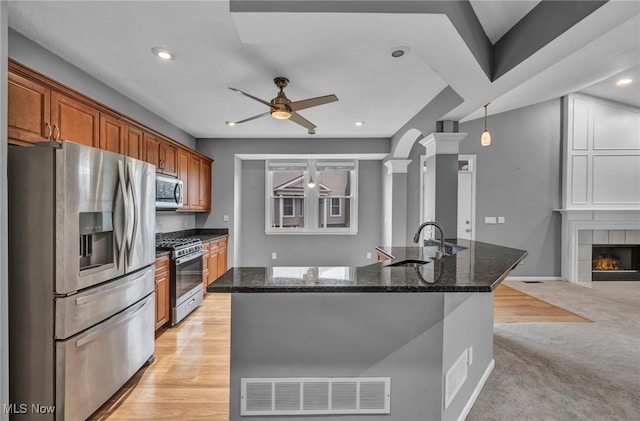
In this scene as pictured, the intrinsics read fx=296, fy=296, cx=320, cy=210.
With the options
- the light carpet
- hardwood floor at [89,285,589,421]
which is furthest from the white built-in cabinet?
hardwood floor at [89,285,589,421]

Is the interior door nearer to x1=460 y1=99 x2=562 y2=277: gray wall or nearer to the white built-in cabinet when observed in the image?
x1=460 y1=99 x2=562 y2=277: gray wall

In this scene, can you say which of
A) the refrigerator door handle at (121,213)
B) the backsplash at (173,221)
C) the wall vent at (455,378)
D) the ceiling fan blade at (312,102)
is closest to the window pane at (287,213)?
the backsplash at (173,221)

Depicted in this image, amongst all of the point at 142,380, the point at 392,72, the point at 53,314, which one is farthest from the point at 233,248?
the point at 392,72

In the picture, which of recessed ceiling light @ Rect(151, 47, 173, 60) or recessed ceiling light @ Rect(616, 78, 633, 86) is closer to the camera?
recessed ceiling light @ Rect(151, 47, 173, 60)

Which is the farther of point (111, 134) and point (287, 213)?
point (287, 213)

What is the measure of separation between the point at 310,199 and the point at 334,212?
555 mm

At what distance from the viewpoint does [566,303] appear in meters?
4.12

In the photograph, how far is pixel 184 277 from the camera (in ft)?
11.4

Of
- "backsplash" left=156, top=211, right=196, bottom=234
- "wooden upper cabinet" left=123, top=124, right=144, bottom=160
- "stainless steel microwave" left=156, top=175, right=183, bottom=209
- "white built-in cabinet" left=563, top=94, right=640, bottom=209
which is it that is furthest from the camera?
"white built-in cabinet" left=563, top=94, right=640, bottom=209

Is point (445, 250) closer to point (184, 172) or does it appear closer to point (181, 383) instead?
point (181, 383)

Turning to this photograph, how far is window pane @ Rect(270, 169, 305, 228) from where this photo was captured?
5.94 m

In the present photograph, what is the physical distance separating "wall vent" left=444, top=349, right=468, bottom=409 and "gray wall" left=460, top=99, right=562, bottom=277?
4101mm

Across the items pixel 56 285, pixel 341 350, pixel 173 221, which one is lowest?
pixel 341 350

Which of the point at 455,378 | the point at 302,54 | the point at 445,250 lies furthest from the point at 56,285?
the point at 445,250
